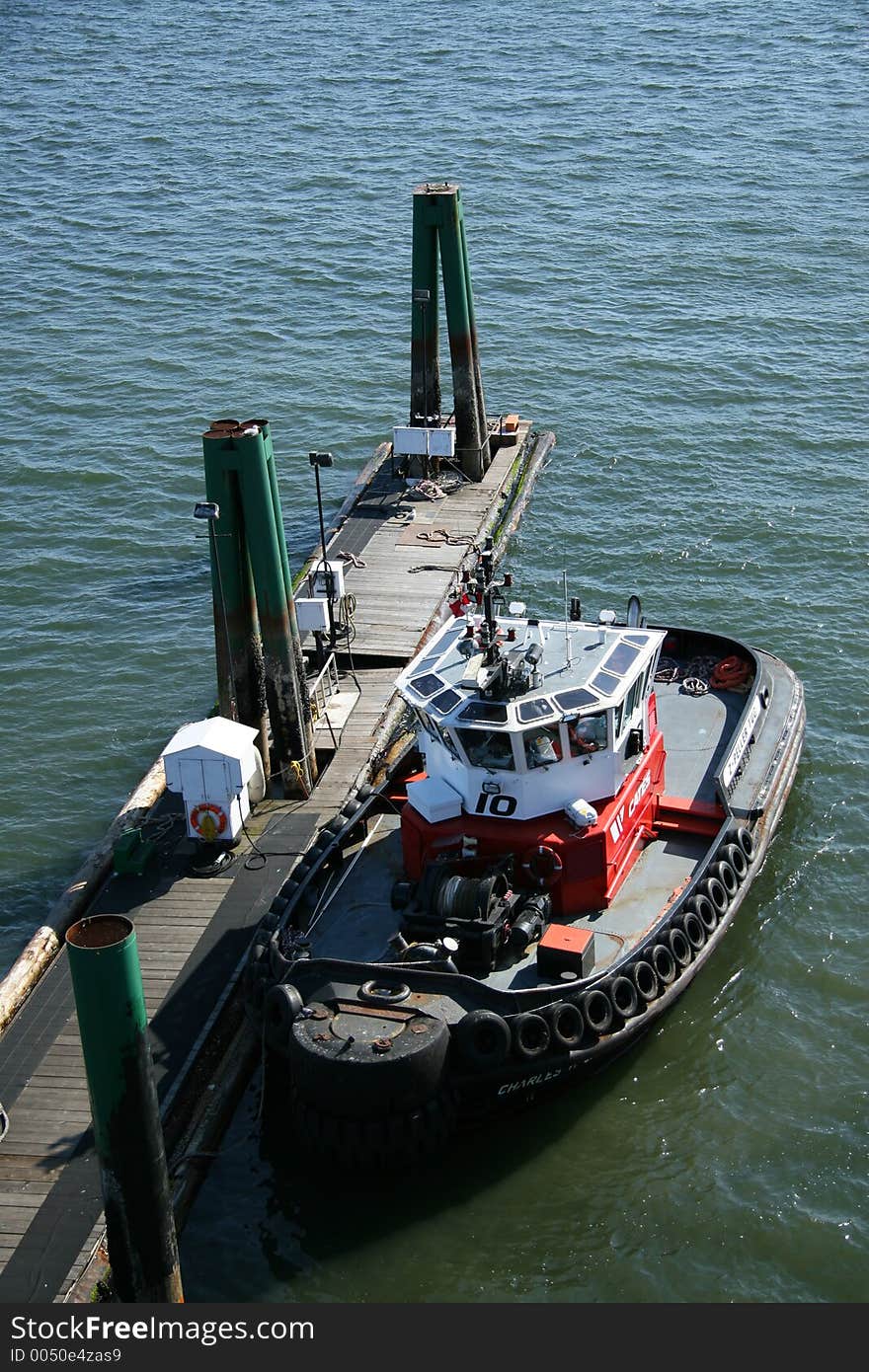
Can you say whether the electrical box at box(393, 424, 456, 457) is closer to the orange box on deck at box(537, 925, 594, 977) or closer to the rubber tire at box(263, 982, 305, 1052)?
the orange box on deck at box(537, 925, 594, 977)

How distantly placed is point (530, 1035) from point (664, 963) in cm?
210

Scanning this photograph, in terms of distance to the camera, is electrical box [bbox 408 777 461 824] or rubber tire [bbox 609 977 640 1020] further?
electrical box [bbox 408 777 461 824]

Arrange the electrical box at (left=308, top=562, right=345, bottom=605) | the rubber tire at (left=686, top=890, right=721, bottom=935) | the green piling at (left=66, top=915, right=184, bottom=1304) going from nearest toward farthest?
the green piling at (left=66, top=915, right=184, bottom=1304)
the rubber tire at (left=686, top=890, right=721, bottom=935)
the electrical box at (left=308, top=562, right=345, bottom=605)

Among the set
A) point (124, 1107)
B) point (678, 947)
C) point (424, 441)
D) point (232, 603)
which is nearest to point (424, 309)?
point (424, 441)

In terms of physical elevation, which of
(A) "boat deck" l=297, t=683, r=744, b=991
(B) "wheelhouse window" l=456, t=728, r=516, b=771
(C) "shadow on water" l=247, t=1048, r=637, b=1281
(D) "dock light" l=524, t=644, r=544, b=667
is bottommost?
(C) "shadow on water" l=247, t=1048, r=637, b=1281

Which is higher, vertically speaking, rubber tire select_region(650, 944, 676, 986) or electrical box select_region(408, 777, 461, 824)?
electrical box select_region(408, 777, 461, 824)

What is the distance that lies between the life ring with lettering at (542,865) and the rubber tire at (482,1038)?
2.06 m

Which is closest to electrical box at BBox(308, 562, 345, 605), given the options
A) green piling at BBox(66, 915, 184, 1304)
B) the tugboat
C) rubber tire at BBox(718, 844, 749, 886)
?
the tugboat

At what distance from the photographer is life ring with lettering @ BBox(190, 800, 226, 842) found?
62.7 feet

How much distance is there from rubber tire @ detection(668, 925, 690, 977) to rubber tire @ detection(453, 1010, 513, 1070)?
2658mm

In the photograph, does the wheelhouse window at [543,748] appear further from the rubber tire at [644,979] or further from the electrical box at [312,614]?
the electrical box at [312,614]

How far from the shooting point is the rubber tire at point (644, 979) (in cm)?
1661

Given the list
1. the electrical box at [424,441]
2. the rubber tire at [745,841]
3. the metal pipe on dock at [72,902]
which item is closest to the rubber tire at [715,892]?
the rubber tire at [745,841]

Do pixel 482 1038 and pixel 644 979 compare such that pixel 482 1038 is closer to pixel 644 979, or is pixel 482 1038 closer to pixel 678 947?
pixel 644 979
